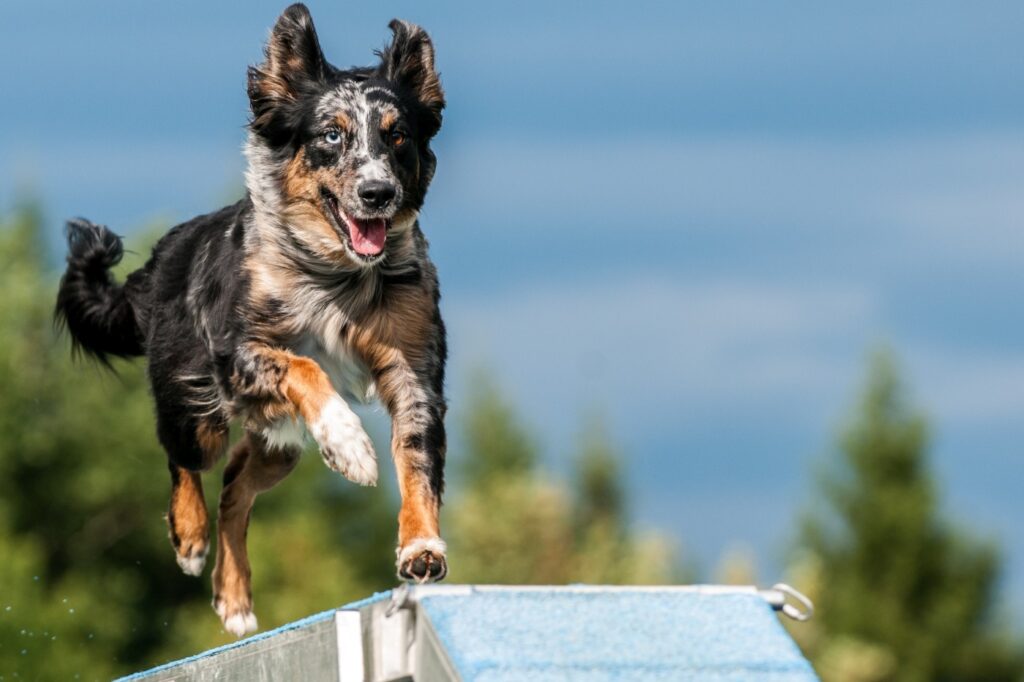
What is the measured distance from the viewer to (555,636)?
256 inches

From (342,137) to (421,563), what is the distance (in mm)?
1784

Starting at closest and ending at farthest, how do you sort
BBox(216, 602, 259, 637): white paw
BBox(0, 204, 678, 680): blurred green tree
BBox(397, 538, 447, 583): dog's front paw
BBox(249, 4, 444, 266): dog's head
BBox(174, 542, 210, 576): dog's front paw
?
1. BBox(397, 538, 447, 583): dog's front paw
2. BBox(249, 4, 444, 266): dog's head
3. BBox(216, 602, 259, 637): white paw
4. BBox(174, 542, 210, 576): dog's front paw
5. BBox(0, 204, 678, 680): blurred green tree

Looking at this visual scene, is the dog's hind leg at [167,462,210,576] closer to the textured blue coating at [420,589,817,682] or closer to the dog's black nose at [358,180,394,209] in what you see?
the dog's black nose at [358,180,394,209]

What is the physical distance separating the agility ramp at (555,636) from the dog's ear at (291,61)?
8.05 ft

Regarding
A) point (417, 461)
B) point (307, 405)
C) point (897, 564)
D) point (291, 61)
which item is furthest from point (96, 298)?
point (897, 564)

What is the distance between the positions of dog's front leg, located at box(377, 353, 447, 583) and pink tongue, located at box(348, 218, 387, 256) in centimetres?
47

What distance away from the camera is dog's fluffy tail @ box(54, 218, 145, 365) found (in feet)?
34.2

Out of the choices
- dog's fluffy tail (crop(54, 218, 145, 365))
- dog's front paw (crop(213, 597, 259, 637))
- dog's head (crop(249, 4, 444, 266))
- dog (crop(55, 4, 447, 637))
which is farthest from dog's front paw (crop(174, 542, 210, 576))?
dog's head (crop(249, 4, 444, 266))

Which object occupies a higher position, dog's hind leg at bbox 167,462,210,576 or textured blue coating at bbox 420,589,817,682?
textured blue coating at bbox 420,589,817,682

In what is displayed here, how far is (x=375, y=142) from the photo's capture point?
805cm

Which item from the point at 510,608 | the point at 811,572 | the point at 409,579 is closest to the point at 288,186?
the point at 409,579

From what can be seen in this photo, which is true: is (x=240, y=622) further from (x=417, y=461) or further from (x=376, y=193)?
(x=376, y=193)

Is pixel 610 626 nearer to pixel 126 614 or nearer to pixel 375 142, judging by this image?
pixel 375 142

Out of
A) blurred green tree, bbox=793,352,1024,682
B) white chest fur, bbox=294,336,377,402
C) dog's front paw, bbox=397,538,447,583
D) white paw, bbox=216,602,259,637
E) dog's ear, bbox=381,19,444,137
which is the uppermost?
dog's ear, bbox=381,19,444,137
